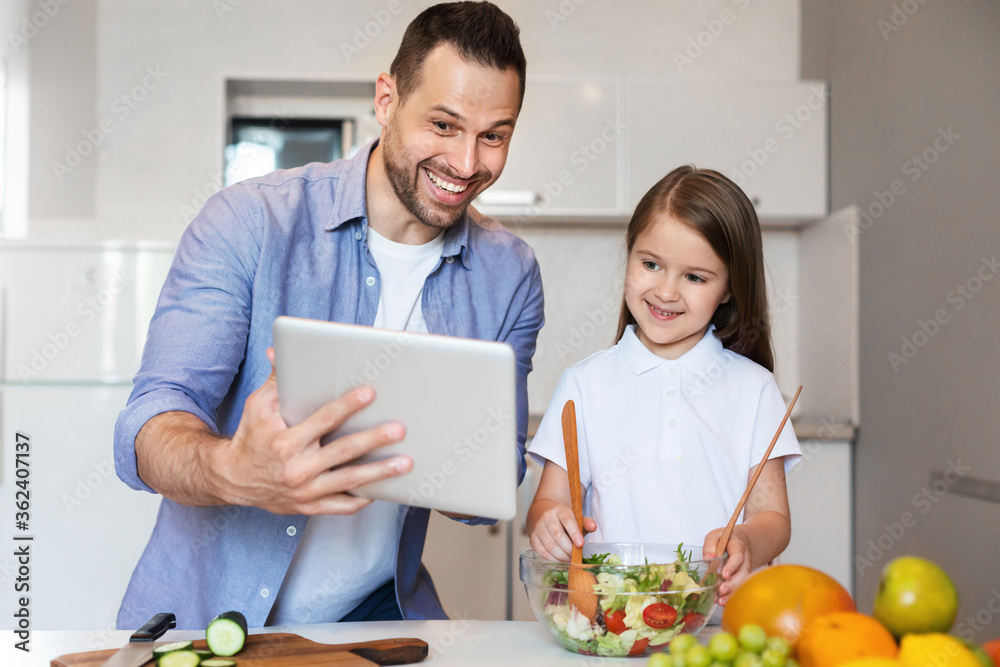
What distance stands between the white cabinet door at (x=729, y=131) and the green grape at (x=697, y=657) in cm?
238

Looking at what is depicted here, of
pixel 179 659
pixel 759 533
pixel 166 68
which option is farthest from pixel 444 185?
pixel 166 68

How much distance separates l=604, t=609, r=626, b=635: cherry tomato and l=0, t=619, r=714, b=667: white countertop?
41 mm

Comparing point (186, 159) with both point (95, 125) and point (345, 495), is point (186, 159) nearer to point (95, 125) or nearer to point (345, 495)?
point (95, 125)

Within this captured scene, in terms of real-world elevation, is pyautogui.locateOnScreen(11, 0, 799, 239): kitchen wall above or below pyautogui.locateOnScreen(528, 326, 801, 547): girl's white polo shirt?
above

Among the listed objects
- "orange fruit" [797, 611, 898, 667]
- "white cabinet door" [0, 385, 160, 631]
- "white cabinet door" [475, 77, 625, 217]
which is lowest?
"white cabinet door" [0, 385, 160, 631]

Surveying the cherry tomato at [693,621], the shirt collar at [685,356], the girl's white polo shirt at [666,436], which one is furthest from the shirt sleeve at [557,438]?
the cherry tomato at [693,621]

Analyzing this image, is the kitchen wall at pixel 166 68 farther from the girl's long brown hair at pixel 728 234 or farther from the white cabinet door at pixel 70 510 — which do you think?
the girl's long brown hair at pixel 728 234

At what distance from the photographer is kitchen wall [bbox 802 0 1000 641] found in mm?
1989

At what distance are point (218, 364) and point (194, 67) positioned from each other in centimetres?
229

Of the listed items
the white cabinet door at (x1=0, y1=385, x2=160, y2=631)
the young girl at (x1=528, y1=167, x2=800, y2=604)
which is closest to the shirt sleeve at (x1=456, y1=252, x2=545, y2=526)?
the young girl at (x1=528, y1=167, x2=800, y2=604)

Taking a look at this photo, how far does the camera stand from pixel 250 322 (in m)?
1.31

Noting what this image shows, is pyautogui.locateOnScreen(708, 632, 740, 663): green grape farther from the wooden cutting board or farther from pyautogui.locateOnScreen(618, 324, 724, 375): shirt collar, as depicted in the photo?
pyautogui.locateOnScreen(618, 324, 724, 375): shirt collar

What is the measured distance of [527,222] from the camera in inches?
124

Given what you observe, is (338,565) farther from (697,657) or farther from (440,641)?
(697,657)
